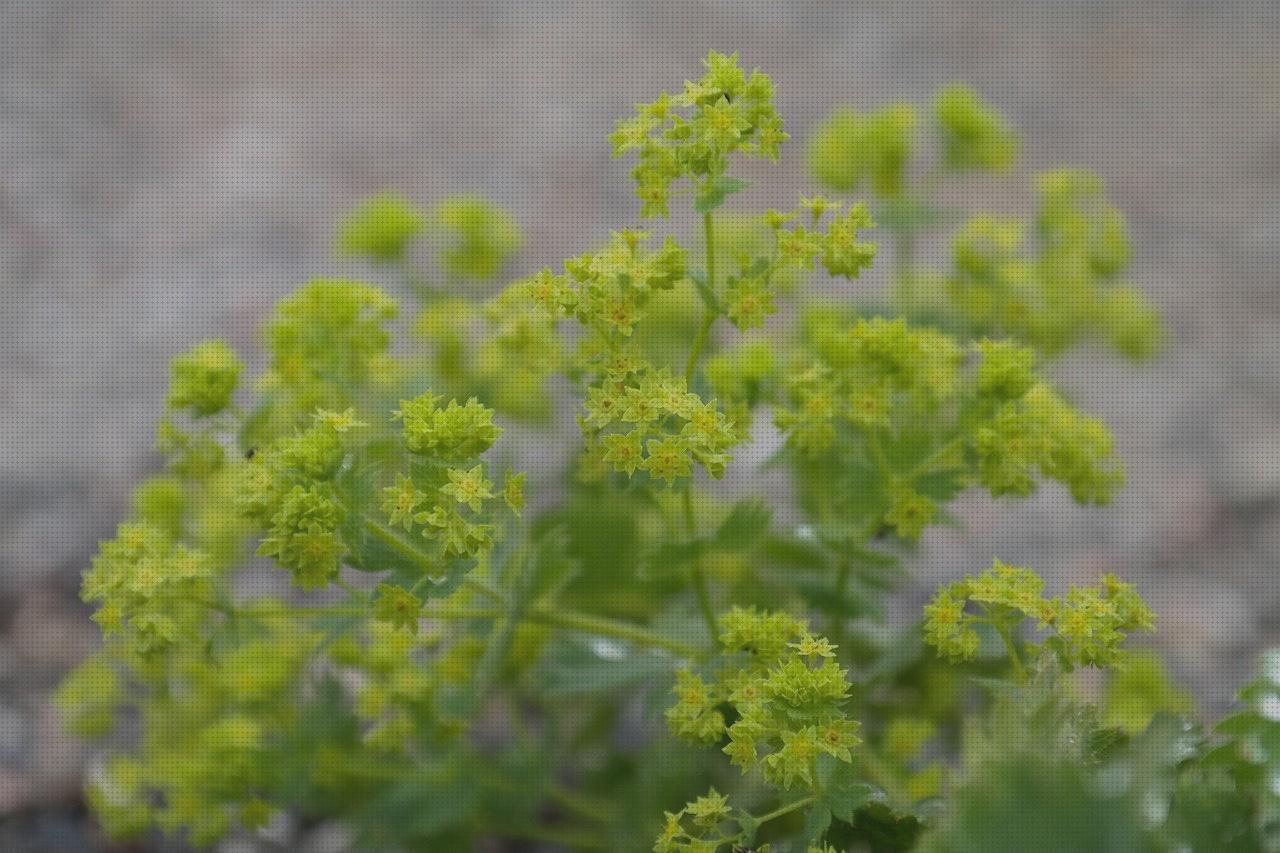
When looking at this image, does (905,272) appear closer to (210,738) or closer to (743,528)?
(743,528)

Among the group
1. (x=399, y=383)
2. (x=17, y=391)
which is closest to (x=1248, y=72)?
(x=399, y=383)

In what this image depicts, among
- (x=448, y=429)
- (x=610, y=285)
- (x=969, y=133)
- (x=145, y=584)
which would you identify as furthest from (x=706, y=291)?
(x=969, y=133)

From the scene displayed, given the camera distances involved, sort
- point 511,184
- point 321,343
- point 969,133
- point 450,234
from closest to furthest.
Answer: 1. point 321,343
2. point 969,133
3. point 450,234
4. point 511,184

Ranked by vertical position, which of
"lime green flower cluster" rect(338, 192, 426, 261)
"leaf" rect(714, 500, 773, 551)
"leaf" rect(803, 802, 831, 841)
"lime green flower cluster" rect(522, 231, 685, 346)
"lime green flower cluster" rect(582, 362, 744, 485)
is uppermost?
"lime green flower cluster" rect(338, 192, 426, 261)

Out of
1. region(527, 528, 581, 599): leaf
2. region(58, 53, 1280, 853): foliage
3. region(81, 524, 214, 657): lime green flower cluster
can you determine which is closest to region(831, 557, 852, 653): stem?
region(58, 53, 1280, 853): foliage

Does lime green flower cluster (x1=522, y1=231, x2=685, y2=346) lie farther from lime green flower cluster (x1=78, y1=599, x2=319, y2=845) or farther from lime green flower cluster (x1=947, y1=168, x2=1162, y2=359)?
lime green flower cluster (x1=947, y1=168, x2=1162, y2=359)
